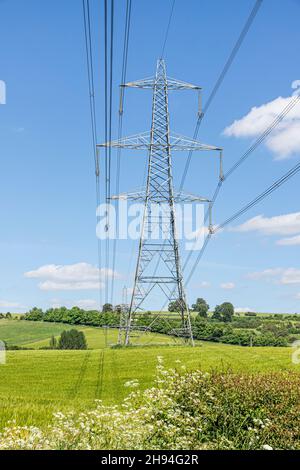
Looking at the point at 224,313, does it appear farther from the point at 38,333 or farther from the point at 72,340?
the point at 38,333

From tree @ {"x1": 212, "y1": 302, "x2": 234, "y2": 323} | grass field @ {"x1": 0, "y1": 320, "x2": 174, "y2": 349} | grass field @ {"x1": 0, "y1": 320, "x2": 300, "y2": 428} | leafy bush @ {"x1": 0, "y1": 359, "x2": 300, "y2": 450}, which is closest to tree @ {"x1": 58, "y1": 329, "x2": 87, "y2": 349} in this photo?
grass field @ {"x1": 0, "y1": 320, "x2": 174, "y2": 349}

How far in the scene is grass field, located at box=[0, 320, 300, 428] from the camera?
13.4 metres

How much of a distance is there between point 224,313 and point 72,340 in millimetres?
27091

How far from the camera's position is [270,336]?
222 ft

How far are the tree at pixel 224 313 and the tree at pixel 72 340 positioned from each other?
22629 millimetres

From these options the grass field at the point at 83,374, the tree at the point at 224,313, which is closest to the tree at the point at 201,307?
the tree at the point at 224,313

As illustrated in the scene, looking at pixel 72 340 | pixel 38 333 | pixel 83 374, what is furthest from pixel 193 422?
pixel 38 333

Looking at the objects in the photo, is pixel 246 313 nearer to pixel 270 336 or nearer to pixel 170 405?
pixel 270 336

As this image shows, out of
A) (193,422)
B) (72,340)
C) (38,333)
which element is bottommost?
(72,340)

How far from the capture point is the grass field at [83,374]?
43.9ft

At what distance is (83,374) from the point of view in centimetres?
2541

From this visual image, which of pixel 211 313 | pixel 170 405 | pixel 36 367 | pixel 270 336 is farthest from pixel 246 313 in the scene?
pixel 170 405

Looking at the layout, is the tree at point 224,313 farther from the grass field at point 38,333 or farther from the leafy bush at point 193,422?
the leafy bush at point 193,422
